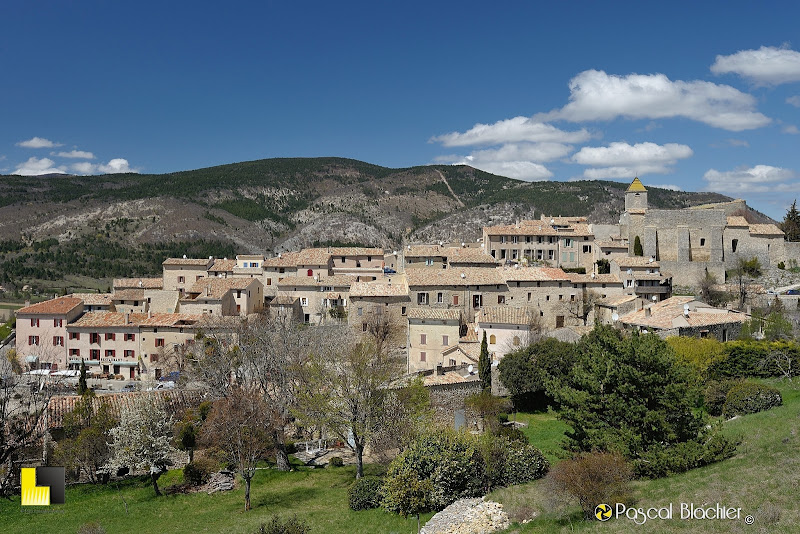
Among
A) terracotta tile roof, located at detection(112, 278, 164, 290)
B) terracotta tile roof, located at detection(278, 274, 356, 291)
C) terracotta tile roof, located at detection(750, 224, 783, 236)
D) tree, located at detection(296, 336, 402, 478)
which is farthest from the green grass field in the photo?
terracotta tile roof, located at detection(112, 278, 164, 290)

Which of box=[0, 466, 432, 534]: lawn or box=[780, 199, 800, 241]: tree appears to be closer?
box=[0, 466, 432, 534]: lawn

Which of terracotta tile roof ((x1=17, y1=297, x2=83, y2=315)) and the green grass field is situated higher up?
terracotta tile roof ((x1=17, y1=297, x2=83, y2=315))

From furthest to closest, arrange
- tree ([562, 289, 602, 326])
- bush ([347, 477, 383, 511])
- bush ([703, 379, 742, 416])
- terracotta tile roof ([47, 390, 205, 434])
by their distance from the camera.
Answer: tree ([562, 289, 602, 326]) → terracotta tile roof ([47, 390, 205, 434]) → bush ([703, 379, 742, 416]) → bush ([347, 477, 383, 511])

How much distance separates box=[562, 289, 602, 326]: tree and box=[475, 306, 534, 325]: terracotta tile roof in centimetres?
736

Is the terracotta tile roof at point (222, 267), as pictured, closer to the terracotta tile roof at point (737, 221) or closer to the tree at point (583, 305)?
the tree at point (583, 305)

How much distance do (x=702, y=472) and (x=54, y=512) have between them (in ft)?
77.1

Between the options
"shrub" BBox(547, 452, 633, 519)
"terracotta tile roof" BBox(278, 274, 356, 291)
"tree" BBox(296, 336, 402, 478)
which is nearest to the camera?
"shrub" BBox(547, 452, 633, 519)

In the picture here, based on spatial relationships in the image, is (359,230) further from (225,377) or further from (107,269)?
(225,377)

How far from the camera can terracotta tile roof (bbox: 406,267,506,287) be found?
49.2 metres

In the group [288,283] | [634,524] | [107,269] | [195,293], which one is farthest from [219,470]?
[107,269]

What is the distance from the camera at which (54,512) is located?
23.1 m

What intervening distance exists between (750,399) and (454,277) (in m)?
27.0

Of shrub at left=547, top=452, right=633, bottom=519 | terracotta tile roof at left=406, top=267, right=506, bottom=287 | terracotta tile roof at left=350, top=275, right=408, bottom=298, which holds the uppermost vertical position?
terracotta tile roof at left=406, top=267, right=506, bottom=287

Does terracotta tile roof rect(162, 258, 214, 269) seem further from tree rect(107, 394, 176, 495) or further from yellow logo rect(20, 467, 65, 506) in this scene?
tree rect(107, 394, 176, 495)
